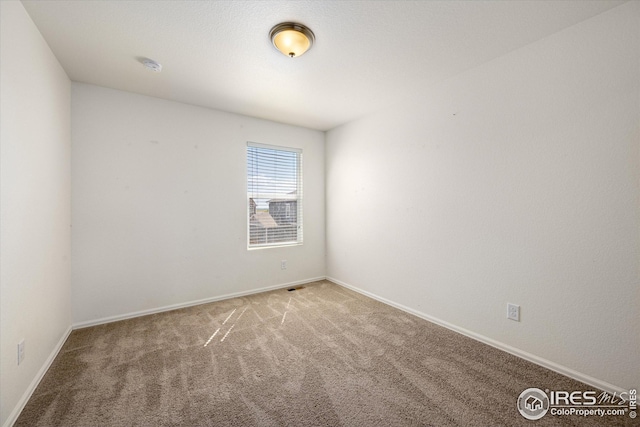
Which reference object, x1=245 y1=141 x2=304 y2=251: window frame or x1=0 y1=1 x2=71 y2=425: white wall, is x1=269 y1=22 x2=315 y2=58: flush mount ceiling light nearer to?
x1=0 y1=1 x2=71 y2=425: white wall

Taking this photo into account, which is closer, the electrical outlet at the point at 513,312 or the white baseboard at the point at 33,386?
the white baseboard at the point at 33,386

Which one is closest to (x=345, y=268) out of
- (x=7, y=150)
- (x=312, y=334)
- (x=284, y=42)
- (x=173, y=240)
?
(x=312, y=334)

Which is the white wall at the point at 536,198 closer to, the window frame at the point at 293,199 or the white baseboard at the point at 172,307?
the window frame at the point at 293,199

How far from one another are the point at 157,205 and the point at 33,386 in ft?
5.98

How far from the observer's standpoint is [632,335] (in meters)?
1.65

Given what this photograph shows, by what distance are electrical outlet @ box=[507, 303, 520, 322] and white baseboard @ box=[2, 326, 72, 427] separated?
11.3 feet

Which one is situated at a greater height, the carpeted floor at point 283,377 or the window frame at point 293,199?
the window frame at point 293,199

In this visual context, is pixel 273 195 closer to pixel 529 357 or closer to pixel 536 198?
pixel 536 198

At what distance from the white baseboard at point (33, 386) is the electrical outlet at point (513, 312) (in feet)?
11.3

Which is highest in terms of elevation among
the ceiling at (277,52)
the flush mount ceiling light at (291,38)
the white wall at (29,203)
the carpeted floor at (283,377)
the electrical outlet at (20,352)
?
the ceiling at (277,52)

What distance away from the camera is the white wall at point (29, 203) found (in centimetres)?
150

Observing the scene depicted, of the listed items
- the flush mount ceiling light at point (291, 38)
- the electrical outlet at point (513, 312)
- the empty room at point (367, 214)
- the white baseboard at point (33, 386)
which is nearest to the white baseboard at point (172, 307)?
the empty room at point (367, 214)

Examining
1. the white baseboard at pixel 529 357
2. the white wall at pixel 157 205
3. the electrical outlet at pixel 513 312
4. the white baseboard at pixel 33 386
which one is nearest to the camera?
the white baseboard at pixel 33 386

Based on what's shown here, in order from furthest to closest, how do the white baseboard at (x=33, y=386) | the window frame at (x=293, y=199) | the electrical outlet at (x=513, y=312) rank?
the window frame at (x=293, y=199) → the electrical outlet at (x=513, y=312) → the white baseboard at (x=33, y=386)
